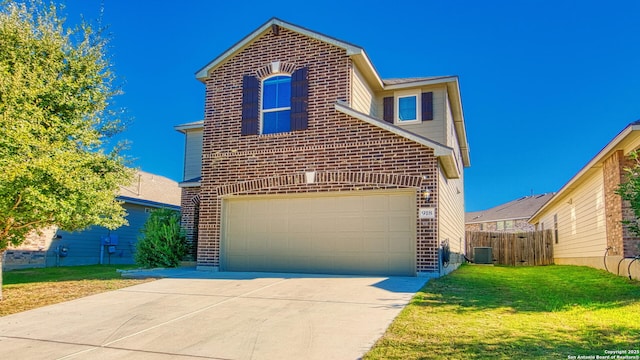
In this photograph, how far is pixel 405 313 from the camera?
21.7 ft

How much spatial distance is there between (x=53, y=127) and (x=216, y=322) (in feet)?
18.0

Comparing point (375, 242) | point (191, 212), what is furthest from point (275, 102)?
point (191, 212)

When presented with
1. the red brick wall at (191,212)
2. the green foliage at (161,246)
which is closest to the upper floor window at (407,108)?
the red brick wall at (191,212)

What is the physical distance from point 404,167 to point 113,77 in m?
7.05

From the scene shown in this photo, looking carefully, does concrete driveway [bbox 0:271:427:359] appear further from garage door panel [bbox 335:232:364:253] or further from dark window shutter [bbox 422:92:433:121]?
dark window shutter [bbox 422:92:433:121]

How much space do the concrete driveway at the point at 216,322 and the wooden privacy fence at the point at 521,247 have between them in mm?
14553

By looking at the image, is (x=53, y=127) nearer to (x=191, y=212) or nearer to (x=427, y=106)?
(x=191, y=212)

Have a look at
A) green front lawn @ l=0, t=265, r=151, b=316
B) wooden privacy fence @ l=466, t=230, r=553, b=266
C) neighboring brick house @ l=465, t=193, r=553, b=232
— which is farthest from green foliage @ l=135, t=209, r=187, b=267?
neighboring brick house @ l=465, t=193, r=553, b=232

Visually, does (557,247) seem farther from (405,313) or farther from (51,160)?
(51,160)

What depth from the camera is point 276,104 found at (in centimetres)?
1291

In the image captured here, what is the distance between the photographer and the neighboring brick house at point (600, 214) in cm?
1138

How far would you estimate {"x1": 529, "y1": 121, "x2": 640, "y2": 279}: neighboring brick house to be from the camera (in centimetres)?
1138

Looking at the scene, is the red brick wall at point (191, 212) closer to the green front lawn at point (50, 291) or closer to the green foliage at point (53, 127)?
the green front lawn at point (50, 291)

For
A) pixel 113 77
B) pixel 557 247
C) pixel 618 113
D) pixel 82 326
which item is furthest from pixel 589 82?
pixel 82 326
